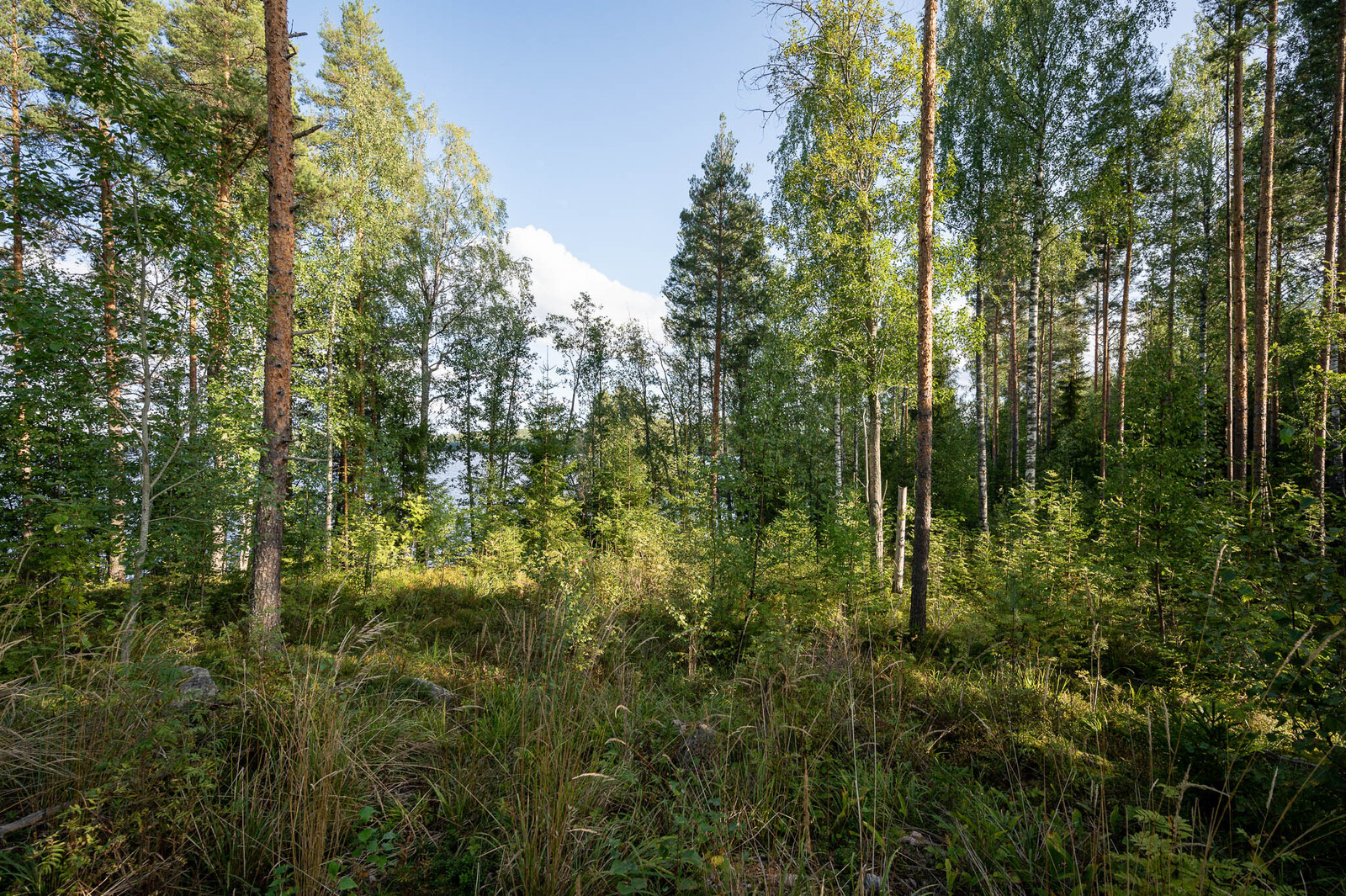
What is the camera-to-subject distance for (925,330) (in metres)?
6.59

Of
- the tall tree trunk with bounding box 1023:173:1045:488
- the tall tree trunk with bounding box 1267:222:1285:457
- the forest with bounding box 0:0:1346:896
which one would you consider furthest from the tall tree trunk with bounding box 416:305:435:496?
the tall tree trunk with bounding box 1267:222:1285:457

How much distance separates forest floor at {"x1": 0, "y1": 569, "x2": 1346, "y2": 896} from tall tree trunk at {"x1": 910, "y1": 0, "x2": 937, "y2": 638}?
2.50 meters

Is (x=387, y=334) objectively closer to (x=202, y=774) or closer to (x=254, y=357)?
(x=254, y=357)

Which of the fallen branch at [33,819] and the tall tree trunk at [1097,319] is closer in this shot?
the fallen branch at [33,819]

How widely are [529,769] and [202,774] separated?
140cm

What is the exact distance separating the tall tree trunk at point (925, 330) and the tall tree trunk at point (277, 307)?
8.20 meters

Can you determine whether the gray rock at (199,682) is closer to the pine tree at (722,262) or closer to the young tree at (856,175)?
the young tree at (856,175)

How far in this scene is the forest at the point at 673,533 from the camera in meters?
2.24

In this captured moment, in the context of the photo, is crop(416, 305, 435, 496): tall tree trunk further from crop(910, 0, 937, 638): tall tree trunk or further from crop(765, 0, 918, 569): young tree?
crop(910, 0, 937, 638): tall tree trunk

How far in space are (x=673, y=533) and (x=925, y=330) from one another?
6.84 metres

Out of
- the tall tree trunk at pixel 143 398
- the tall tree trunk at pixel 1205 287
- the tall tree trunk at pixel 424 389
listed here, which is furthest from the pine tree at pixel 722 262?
the tall tree trunk at pixel 1205 287

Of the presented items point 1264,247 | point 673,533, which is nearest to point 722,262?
point 673,533

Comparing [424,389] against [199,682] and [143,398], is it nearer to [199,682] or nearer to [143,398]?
[143,398]

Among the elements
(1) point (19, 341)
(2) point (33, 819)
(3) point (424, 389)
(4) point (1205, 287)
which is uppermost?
(4) point (1205, 287)
